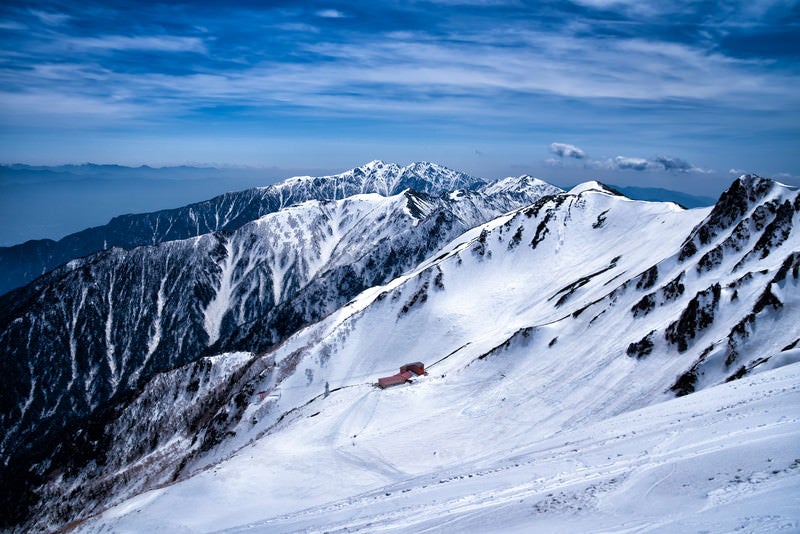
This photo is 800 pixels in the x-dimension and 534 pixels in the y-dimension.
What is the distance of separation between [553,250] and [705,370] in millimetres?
80560

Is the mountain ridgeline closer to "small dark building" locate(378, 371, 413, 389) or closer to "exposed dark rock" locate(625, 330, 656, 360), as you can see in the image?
"exposed dark rock" locate(625, 330, 656, 360)

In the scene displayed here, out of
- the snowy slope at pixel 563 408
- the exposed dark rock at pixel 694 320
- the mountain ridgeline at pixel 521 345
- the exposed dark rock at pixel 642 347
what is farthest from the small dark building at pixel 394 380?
the exposed dark rock at pixel 694 320

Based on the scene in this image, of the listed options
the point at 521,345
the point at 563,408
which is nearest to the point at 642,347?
the point at 563,408

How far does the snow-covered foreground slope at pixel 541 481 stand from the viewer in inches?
603

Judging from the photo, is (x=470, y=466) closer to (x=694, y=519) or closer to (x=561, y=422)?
(x=694, y=519)

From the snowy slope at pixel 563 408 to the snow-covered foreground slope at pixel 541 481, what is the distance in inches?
4.8

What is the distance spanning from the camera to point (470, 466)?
2786 centimetres

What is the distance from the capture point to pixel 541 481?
68.8ft

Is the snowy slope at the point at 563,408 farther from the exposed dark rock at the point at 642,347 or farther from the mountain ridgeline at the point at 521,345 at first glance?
the mountain ridgeline at the point at 521,345

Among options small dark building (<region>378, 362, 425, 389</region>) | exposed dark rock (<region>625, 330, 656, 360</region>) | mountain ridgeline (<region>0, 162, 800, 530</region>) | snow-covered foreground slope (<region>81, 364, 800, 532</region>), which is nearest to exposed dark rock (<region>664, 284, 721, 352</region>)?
mountain ridgeline (<region>0, 162, 800, 530</region>)

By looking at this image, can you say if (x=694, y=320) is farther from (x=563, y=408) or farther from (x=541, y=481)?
(x=541, y=481)

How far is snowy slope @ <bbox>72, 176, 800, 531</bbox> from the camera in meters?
18.1

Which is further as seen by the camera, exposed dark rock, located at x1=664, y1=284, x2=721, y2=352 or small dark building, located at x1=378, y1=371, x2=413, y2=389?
small dark building, located at x1=378, y1=371, x2=413, y2=389

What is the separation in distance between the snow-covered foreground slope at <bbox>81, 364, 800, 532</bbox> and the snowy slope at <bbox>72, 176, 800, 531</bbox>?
0.12 meters
